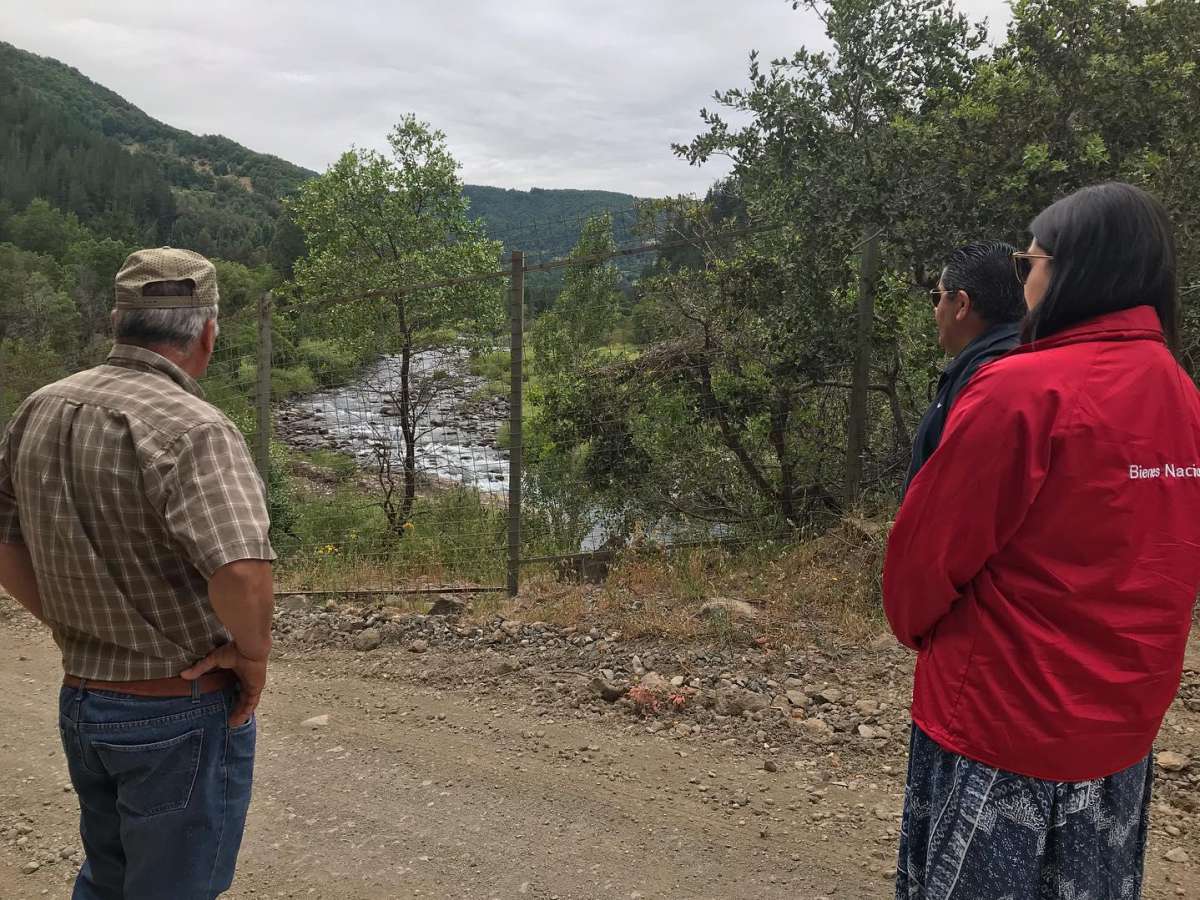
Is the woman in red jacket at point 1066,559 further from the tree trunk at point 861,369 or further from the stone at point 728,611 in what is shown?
the tree trunk at point 861,369

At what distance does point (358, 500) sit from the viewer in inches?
326

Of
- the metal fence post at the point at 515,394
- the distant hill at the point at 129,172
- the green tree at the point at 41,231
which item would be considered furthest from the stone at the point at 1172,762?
the green tree at the point at 41,231

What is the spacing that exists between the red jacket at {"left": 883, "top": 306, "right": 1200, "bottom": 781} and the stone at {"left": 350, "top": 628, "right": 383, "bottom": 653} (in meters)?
4.25

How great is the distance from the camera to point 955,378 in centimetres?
241

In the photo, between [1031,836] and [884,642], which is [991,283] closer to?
[1031,836]

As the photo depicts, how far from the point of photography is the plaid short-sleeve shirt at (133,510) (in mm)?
1723

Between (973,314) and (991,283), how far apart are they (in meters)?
0.10

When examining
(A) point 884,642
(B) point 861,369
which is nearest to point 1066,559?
(A) point 884,642

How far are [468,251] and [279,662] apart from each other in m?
10.4

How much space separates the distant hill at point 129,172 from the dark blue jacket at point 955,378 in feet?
178

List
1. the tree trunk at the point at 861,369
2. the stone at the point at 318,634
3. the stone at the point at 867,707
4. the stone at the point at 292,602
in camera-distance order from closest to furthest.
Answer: the stone at the point at 867,707
the stone at the point at 318,634
the tree trunk at the point at 861,369
the stone at the point at 292,602

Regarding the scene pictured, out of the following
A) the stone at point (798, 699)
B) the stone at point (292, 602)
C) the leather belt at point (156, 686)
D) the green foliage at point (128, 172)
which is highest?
the green foliage at point (128, 172)

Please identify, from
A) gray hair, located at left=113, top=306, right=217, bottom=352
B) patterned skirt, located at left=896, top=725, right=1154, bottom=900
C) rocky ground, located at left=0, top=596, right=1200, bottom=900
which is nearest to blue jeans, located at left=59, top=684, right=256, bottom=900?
gray hair, located at left=113, top=306, right=217, bottom=352

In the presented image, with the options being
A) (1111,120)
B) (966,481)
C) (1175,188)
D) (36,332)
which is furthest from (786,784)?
(36,332)
